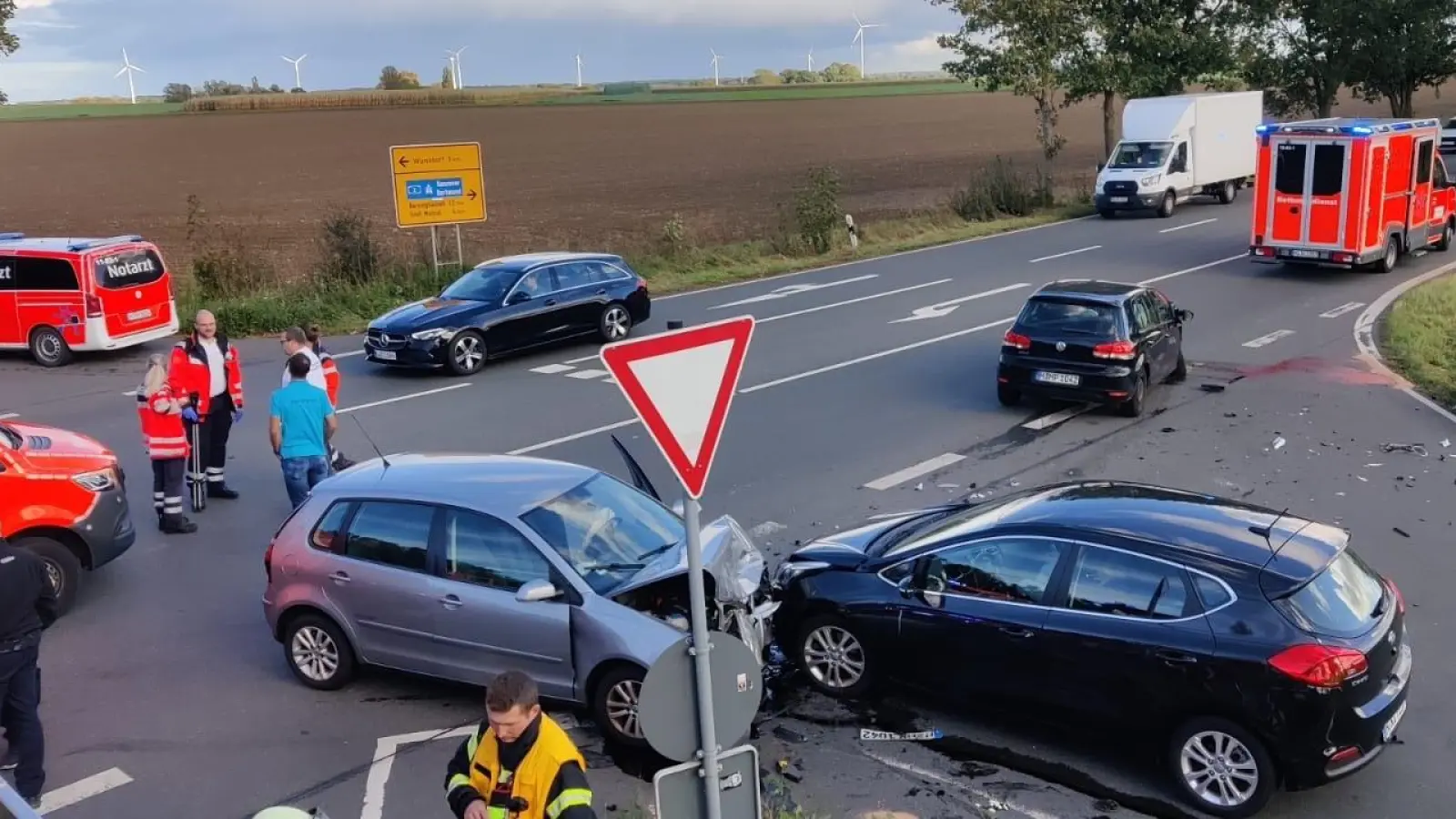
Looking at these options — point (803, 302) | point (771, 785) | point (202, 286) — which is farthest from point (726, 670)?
point (202, 286)

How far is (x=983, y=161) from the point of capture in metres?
63.5

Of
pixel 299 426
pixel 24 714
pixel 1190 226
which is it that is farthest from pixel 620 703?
pixel 1190 226

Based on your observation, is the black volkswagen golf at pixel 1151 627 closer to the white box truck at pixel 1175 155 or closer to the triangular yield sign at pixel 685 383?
the triangular yield sign at pixel 685 383

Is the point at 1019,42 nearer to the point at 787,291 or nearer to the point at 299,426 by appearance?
the point at 787,291

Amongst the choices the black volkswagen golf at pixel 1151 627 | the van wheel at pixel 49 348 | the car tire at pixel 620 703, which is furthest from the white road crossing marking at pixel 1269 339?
the van wheel at pixel 49 348

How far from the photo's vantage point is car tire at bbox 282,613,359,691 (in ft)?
26.8

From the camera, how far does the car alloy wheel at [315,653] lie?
26.9ft

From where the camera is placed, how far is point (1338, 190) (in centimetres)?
2378

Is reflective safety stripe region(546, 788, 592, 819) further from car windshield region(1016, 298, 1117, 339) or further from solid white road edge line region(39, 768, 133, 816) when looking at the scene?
car windshield region(1016, 298, 1117, 339)

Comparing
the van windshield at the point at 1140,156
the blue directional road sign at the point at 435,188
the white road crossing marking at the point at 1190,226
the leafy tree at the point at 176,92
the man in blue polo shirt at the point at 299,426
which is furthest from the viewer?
the leafy tree at the point at 176,92

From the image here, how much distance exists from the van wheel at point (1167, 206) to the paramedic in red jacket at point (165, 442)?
30.4 metres

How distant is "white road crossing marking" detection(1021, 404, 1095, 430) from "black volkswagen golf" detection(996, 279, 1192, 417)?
0.94ft

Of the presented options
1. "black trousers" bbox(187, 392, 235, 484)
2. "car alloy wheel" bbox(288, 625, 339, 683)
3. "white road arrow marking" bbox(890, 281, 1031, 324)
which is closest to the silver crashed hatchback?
"car alloy wheel" bbox(288, 625, 339, 683)

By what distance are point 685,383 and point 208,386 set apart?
29.1ft
